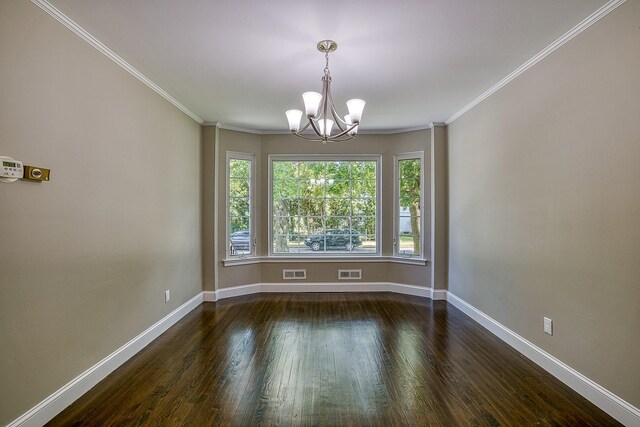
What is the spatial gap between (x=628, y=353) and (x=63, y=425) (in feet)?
11.4

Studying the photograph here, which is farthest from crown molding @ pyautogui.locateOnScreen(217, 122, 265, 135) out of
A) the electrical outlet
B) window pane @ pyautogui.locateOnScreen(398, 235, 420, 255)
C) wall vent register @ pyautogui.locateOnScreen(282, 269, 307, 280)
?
the electrical outlet

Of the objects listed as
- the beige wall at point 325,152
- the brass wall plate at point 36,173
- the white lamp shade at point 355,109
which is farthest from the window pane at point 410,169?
the brass wall plate at point 36,173

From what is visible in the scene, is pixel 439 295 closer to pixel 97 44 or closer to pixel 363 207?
pixel 363 207

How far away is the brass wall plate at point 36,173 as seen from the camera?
1879 millimetres

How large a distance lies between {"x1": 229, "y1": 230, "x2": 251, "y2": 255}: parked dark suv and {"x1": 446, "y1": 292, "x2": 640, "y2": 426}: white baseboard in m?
3.40

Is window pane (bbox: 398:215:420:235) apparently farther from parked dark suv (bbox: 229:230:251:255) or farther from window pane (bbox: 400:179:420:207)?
parked dark suv (bbox: 229:230:251:255)

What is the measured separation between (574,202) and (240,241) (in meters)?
4.12

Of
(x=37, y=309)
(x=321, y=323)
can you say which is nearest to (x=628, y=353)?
(x=321, y=323)

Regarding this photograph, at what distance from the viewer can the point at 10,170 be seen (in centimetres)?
177

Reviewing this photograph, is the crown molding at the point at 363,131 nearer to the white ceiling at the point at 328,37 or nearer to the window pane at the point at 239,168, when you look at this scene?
the window pane at the point at 239,168

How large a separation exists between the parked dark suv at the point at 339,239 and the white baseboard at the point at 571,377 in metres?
2.20

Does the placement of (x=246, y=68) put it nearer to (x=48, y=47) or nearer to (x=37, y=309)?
(x=48, y=47)

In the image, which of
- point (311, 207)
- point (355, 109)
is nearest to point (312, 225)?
point (311, 207)

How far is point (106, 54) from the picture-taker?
2582 mm
